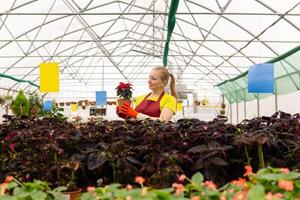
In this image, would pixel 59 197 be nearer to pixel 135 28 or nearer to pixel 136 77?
pixel 135 28

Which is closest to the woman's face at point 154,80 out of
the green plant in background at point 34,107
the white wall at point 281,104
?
the green plant in background at point 34,107

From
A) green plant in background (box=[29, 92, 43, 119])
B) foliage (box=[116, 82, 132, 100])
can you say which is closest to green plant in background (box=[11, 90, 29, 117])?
green plant in background (box=[29, 92, 43, 119])

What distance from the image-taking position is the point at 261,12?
1026 cm

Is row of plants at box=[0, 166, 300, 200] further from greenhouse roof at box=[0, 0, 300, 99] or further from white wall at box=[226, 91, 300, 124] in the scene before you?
greenhouse roof at box=[0, 0, 300, 99]

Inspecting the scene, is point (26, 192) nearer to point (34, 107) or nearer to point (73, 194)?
point (73, 194)

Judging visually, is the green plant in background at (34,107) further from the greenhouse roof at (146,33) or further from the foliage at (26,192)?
the foliage at (26,192)

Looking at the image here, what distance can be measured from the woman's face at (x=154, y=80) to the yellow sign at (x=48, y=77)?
3979 mm

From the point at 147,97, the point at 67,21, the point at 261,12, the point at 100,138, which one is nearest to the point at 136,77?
the point at 67,21

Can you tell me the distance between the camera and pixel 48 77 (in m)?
7.41

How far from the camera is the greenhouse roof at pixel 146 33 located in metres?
10.7

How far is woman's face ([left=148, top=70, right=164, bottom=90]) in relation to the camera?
3.68 m

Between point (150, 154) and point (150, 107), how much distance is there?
6.61ft

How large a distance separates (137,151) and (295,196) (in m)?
0.80

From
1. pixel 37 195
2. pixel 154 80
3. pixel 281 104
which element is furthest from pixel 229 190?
pixel 281 104
